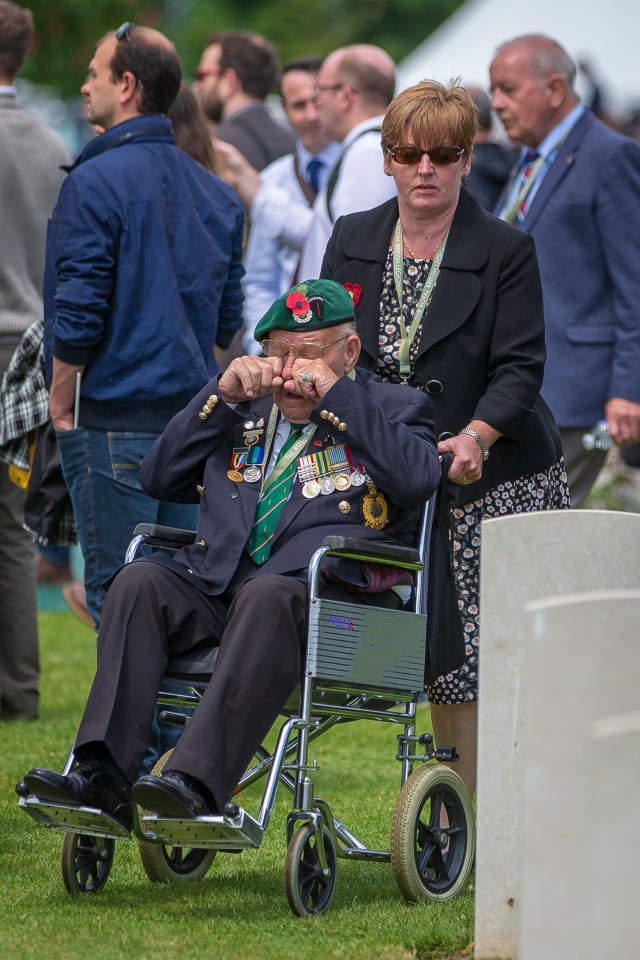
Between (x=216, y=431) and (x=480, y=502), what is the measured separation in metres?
0.87

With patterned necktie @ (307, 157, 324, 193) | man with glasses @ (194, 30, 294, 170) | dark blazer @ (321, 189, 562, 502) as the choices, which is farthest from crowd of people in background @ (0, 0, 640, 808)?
man with glasses @ (194, 30, 294, 170)

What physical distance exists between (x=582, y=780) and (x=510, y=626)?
3.39ft

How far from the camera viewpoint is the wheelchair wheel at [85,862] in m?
4.24

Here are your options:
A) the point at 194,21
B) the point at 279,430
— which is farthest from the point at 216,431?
the point at 194,21

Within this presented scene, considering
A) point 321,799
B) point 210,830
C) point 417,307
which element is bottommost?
point 321,799

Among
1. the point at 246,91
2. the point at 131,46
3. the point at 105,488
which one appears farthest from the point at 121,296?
the point at 246,91

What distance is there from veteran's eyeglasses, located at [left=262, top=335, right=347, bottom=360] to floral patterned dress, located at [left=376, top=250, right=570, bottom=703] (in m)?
0.47

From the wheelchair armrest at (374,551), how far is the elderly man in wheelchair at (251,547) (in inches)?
0.6

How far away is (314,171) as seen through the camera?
27.2 ft

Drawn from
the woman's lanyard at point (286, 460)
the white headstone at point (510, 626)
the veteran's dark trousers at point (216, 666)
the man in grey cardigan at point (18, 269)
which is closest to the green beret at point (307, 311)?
the woman's lanyard at point (286, 460)

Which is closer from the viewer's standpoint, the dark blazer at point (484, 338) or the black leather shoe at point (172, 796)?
the black leather shoe at point (172, 796)

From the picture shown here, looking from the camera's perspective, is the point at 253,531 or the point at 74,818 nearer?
the point at 74,818

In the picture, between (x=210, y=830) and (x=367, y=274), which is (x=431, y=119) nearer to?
(x=367, y=274)

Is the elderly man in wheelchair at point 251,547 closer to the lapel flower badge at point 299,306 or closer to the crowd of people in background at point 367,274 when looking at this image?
the lapel flower badge at point 299,306
